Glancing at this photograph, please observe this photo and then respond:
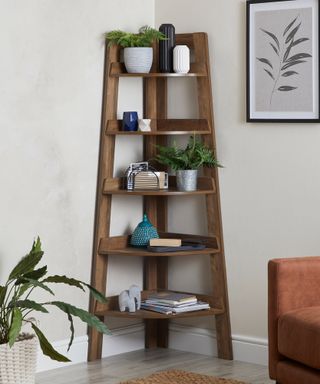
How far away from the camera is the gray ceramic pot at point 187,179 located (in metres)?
4.99

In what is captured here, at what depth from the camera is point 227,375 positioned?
472cm

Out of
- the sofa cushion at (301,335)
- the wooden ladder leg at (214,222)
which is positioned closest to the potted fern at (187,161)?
the wooden ladder leg at (214,222)

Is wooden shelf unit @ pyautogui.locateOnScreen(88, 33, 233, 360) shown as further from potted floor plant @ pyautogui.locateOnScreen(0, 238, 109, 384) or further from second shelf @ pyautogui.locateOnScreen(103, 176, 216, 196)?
potted floor plant @ pyautogui.locateOnScreen(0, 238, 109, 384)

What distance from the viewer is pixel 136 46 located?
5.02 meters

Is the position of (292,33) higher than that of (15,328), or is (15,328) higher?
(292,33)

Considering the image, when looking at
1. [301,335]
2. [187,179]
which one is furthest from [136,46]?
[301,335]

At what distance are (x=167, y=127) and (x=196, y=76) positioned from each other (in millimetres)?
342

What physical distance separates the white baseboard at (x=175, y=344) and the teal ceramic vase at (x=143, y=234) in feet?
1.78

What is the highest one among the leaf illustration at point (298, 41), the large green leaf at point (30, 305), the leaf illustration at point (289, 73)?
the leaf illustration at point (298, 41)

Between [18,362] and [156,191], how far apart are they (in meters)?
1.32

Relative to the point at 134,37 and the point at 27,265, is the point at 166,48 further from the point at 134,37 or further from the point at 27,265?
the point at 27,265

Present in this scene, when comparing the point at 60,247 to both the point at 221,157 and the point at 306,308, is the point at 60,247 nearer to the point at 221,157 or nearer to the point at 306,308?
the point at 221,157

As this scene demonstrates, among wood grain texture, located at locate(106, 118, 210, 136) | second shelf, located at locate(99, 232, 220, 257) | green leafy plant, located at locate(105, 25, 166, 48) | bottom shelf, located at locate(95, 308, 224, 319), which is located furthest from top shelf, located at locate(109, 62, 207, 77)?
bottom shelf, located at locate(95, 308, 224, 319)

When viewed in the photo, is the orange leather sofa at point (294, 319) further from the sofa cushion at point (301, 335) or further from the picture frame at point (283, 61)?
the picture frame at point (283, 61)
